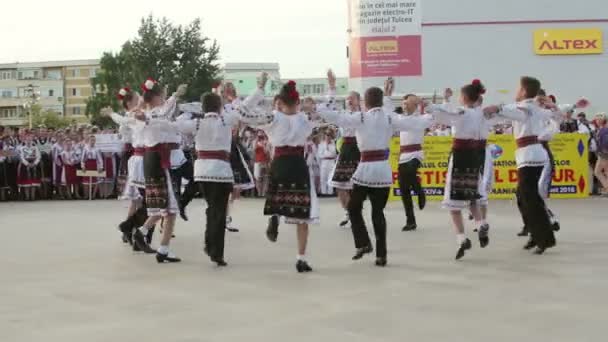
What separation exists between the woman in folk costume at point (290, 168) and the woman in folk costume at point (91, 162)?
44.3 feet

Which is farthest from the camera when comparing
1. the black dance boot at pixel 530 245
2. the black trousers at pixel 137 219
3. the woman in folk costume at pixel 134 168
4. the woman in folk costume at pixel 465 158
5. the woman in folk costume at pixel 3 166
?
the woman in folk costume at pixel 3 166

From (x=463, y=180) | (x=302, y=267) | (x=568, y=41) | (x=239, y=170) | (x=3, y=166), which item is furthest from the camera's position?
(x=568, y=41)

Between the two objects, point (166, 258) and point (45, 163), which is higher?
point (45, 163)

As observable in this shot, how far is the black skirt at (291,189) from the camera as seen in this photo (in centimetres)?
833

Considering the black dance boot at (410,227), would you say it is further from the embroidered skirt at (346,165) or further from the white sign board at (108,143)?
the white sign board at (108,143)

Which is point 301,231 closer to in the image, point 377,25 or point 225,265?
point 225,265

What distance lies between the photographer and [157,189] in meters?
9.20

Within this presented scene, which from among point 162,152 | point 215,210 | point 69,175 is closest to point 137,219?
point 162,152

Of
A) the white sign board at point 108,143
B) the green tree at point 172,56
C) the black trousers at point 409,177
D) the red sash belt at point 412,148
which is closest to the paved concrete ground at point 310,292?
the black trousers at point 409,177

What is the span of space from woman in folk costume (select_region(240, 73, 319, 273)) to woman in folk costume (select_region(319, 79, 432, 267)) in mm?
397

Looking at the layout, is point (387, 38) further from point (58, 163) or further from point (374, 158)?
point (374, 158)

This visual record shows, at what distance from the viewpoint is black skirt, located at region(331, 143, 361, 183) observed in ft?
38.7

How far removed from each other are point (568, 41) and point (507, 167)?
1615 centimetres

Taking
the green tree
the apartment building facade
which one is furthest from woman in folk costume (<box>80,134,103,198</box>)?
the apartment building facade
